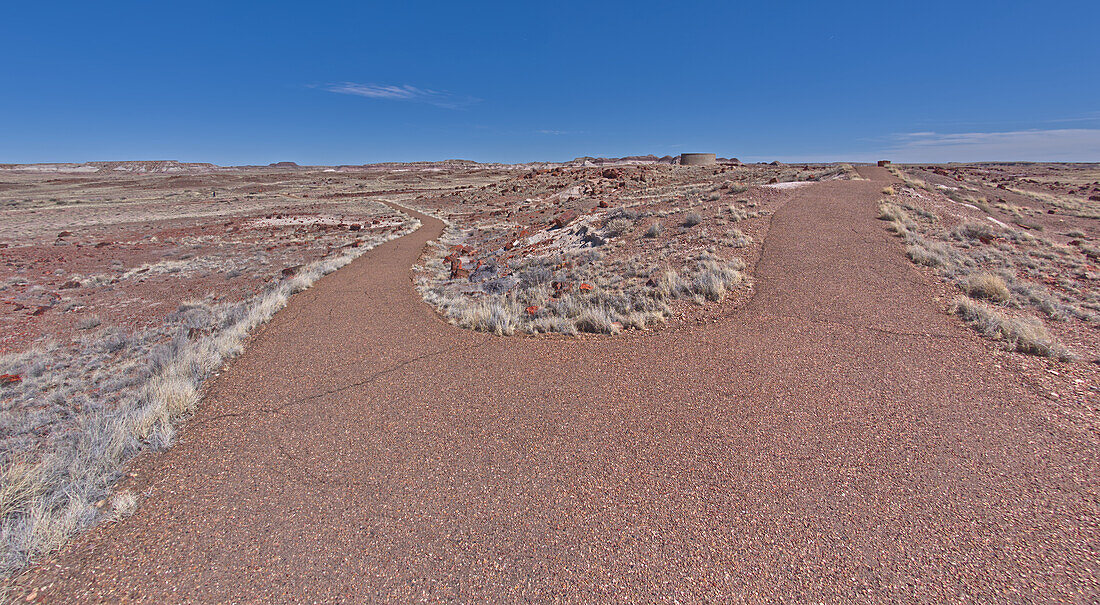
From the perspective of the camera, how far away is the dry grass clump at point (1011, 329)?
5.18m

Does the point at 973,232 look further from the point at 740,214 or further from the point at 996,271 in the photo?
the point at 740,214

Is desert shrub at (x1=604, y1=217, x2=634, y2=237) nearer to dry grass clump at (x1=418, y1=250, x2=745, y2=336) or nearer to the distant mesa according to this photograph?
dry grass clump at (x1=418, y1=250, x2=745, y2=336)

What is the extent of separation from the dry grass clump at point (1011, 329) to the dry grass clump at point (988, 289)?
0.70m

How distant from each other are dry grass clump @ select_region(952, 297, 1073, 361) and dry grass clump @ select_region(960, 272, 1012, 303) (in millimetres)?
696

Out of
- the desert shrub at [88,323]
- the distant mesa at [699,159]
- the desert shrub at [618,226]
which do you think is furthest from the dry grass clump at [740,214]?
the distant mesa at [699,159]

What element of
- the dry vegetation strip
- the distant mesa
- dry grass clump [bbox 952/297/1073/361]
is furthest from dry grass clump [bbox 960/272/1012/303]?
the distant mesa

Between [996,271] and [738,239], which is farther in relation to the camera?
[738,239]

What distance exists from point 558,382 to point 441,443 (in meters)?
1.71

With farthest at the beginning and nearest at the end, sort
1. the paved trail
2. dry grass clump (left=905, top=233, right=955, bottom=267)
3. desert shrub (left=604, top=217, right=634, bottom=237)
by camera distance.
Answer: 1. desert shrub (left=604, top=217, right=634, bottom=237)
2. dry grass clump (left=905, top=233, right=955, bottom=267)
3. the paved trail

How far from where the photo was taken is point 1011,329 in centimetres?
561

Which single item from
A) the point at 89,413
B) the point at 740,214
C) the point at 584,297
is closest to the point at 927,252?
the point at 740,214

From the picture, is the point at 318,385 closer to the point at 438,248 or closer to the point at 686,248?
the point at 686,248

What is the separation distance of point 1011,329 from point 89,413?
12.2 meters

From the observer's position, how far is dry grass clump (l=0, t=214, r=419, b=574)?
3322mm
